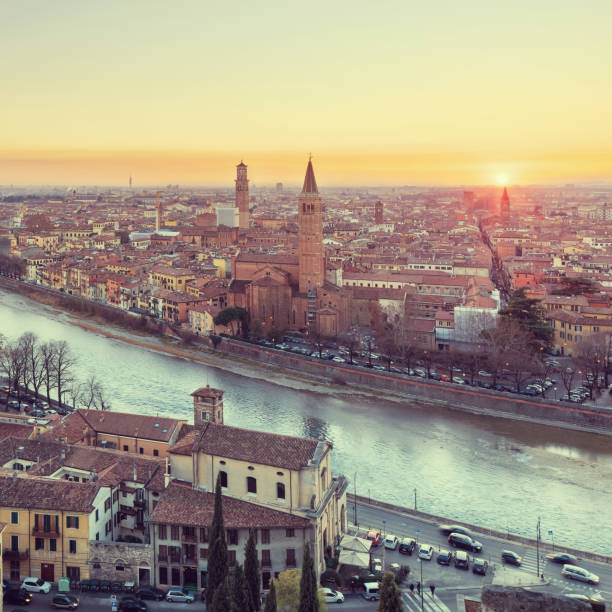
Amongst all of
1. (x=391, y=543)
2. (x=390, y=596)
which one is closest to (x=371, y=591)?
(x=391, y=543)

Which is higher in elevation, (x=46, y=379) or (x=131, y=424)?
(x=131, y=424)

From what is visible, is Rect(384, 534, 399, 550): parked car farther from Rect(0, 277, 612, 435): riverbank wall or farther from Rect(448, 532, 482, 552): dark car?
Rect(0, 277, 612, 435): riverbank wall

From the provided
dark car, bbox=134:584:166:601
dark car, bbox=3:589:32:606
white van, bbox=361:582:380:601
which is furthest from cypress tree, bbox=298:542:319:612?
dark car, bbox=3:589:32:606

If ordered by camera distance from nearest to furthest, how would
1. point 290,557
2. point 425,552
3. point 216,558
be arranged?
point 216,558 → point 290,557 → point 425,552

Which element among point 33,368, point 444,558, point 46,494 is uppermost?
point 33,368

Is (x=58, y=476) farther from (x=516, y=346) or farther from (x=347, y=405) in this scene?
(x=516, y=346)

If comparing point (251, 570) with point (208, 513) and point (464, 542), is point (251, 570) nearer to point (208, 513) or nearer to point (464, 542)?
point (208, 513)

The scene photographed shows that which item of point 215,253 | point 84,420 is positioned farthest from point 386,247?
point 84,420
